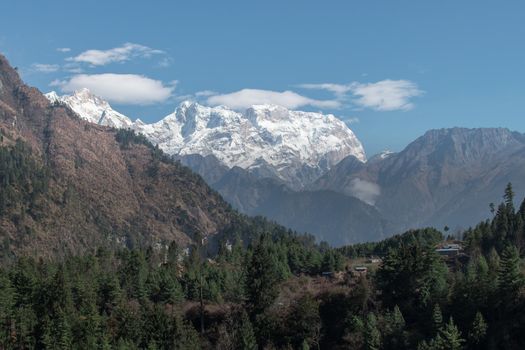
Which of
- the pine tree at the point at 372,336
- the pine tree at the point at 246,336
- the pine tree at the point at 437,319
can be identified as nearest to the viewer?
the pine tree at the point at 437,319

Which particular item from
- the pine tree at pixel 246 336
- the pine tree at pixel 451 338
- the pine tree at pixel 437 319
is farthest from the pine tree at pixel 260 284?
the pine tree at pixel 451 338

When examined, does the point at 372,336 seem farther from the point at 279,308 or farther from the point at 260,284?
the point at 260,284

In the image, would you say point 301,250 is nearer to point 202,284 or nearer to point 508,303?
point 202,284

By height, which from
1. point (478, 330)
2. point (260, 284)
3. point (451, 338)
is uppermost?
point (260, 284)

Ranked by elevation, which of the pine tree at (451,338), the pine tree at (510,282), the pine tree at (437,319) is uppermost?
the pine tree at (510,282)

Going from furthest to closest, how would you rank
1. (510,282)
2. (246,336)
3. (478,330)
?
(246,336) → (510,282) → (478,330)

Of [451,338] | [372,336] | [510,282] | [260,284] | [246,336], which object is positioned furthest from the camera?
[260,284]

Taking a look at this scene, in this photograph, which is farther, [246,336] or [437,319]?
[246,336]

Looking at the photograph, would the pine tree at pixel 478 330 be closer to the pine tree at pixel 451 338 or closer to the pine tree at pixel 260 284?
the pine tree at pixel 451 338

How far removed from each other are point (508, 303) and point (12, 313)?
90230mm

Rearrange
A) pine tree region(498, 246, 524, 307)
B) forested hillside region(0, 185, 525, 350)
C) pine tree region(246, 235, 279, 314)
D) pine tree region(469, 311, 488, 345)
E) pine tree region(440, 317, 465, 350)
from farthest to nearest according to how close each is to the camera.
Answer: pine tree region(246, 235, 279, 314), forested hillside region(0, 185, 525, 350), pine tree region(498, 246, 524, 307), pine tree region(469, 311, 488, 345), pine tree region(440, 317, 465, 350)

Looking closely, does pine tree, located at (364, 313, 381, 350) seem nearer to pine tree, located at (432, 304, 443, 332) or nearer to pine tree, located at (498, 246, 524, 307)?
pine tree, located at (432, 304, 443, 332)

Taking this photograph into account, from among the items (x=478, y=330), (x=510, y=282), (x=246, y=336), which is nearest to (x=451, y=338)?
(x=478, y=330)

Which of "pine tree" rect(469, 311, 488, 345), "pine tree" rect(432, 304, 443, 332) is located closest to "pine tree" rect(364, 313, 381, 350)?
"pine tree" rect(432, 304, 443, 332)
